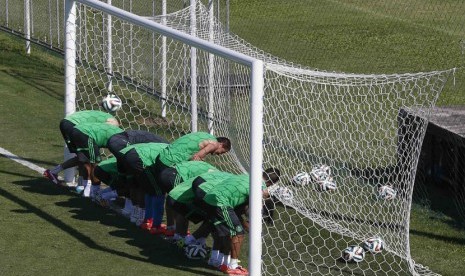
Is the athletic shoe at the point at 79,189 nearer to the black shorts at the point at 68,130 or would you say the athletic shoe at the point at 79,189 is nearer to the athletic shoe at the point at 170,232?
the black shorts at the point at 68,130

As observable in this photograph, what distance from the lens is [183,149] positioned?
11312 mm

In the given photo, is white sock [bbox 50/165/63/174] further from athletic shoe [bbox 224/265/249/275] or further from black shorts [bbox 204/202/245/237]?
athletic shoe [bbox 224/265/249/275]

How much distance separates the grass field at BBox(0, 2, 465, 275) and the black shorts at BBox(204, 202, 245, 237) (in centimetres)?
46

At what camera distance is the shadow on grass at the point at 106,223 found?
421 inches

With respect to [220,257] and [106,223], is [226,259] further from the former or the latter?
[106,223]

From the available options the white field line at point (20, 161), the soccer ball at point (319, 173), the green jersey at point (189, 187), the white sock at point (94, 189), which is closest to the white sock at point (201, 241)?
the green jersey at point (189, 187)

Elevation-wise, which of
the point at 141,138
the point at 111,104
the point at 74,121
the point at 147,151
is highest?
the point at 111,104

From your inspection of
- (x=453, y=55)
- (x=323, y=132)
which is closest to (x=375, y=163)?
(x=323, y=132)

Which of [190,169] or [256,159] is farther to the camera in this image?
[190,169]

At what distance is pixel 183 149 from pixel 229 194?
1279 millimetres

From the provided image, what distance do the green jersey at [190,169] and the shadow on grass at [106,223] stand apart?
2.27 feet

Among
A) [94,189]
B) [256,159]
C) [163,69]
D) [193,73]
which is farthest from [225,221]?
[163,69]

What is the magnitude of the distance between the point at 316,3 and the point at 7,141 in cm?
716

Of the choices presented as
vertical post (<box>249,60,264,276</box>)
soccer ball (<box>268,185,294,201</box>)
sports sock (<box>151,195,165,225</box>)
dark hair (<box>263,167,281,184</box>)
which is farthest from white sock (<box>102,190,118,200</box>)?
vertical post (<box>249,60,264,276</box>)
